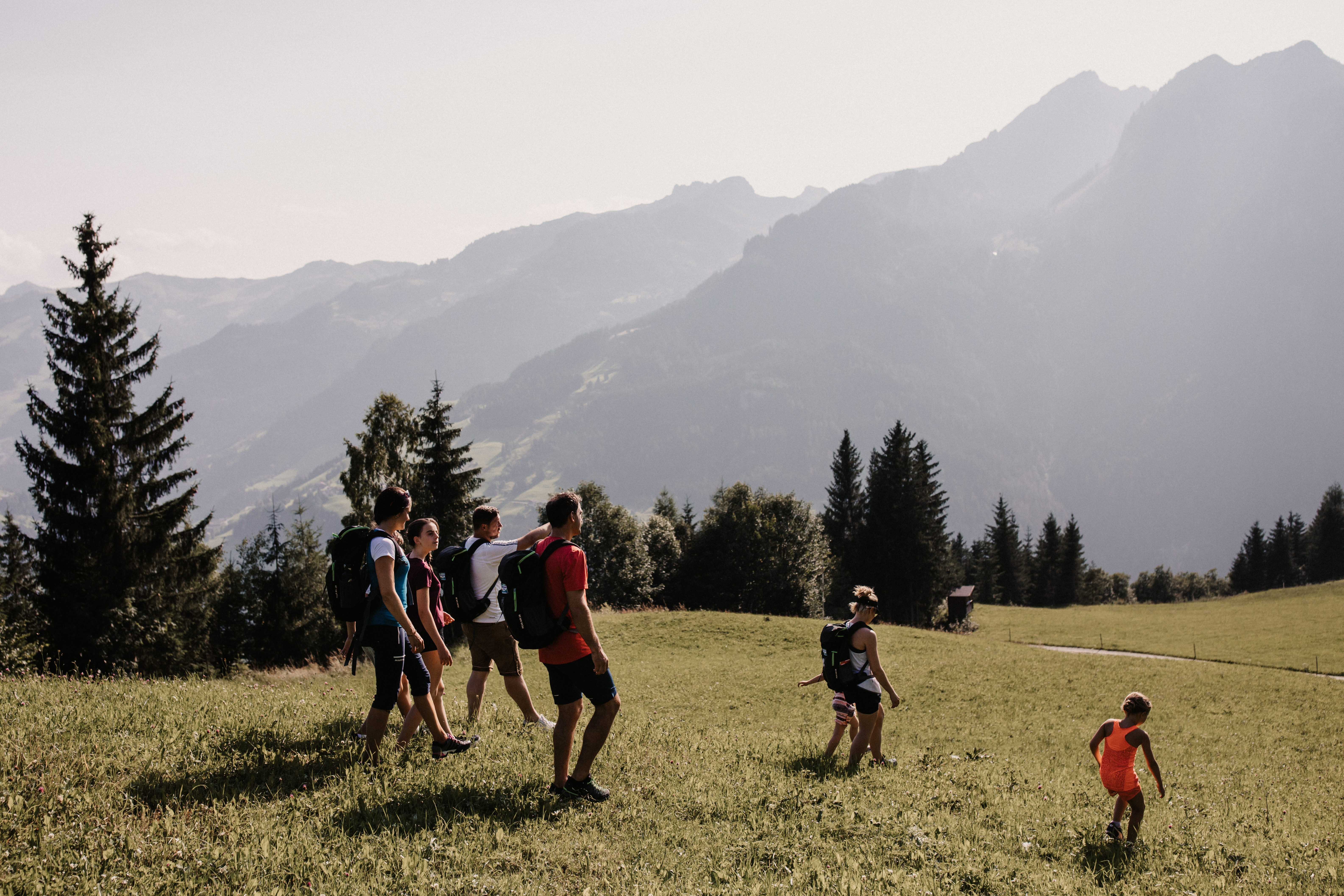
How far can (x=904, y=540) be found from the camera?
→ 223 feet

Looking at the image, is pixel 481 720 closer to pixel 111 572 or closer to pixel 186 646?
pixel 111 572

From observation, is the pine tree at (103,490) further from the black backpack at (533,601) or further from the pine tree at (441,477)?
the black backpack at (533,601)

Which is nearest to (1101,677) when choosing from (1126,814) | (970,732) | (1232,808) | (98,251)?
(970,732)

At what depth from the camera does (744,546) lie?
196 ft

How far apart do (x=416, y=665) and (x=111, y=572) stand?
26.8 metres

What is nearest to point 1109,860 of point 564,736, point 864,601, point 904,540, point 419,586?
point 864,601

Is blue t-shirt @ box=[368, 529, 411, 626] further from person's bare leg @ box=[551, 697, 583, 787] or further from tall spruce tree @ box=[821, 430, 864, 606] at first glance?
tall spruce tree @ box=[821, 430, 864, 606]

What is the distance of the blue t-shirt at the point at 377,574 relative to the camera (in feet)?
22.2

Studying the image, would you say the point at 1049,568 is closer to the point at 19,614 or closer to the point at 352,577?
the point at 19,614

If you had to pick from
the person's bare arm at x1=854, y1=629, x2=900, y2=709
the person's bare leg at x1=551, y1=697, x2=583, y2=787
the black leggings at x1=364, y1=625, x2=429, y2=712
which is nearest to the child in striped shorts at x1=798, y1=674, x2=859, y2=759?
the person's bare arm at x1=854, y1=629, x2=900, y2=709

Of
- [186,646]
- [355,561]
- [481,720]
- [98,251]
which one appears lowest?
[186,646]

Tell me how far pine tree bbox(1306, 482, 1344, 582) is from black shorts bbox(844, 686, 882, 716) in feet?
381

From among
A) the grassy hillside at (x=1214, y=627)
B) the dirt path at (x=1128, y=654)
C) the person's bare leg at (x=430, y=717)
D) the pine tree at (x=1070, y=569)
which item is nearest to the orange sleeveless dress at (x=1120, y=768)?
the person's bare leg at (x=430, y=717)

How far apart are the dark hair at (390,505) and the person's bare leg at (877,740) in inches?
268
